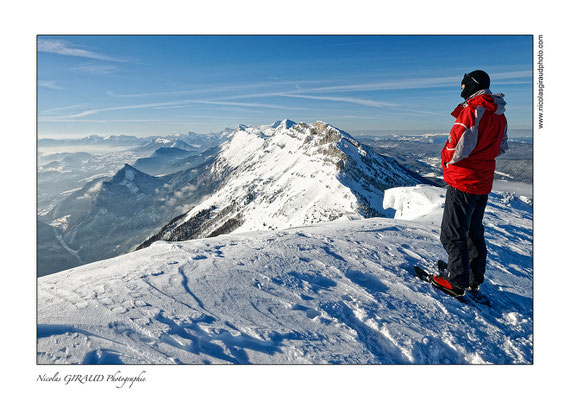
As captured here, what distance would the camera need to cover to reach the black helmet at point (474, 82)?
4.91m

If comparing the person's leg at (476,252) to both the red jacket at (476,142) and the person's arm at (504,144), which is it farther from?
the person's arm at (504,144)

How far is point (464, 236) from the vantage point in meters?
5.45

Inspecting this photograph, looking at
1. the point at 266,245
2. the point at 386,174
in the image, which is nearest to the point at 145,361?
the point at 266,245

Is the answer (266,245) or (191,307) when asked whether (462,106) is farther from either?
(191,307)

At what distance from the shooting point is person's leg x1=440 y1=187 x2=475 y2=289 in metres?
5.42

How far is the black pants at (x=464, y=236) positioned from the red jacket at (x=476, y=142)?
0.26 m

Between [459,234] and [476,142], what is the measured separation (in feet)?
5.83

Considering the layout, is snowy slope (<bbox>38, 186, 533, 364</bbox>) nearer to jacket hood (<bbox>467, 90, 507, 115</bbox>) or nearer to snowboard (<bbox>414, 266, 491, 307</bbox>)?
snowboard (<bbox>414, 266, 491, 307</bbox>)

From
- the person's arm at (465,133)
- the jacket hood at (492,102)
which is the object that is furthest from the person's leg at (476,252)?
the jacket hood at (492,102)

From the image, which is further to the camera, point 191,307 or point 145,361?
point 191,307

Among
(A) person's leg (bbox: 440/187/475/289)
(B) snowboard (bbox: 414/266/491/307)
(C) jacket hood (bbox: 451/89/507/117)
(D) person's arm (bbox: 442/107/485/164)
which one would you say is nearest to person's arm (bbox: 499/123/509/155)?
(C) jacket hood (bbox: 451/89/507/117)
